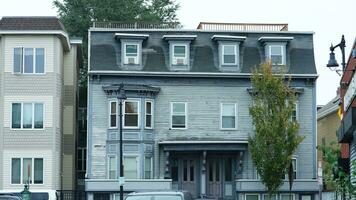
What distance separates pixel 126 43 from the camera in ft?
157

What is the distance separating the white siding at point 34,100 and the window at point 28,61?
1.44 metres

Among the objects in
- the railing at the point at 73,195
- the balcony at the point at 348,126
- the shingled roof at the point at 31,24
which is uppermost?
the shingled roof at the point at 31,24

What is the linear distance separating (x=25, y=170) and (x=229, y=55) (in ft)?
43.7

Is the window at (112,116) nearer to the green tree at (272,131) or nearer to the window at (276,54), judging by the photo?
the green tree at (272,131)

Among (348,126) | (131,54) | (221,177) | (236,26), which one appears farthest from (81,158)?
(348,126)

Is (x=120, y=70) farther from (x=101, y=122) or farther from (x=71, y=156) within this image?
(x=71, y=156)

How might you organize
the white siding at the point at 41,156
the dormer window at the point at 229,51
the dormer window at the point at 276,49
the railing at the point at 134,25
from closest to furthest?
the white siding at the point at 41,156, the dormer window at the point at 229,51, the dormer window at the point at 276,49, the railing at the point at 134,25

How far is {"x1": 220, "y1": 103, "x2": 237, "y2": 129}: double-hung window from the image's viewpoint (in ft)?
158

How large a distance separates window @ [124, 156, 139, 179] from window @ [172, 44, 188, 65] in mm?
6020

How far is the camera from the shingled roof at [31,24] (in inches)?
1813

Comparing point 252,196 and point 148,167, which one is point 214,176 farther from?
point 148,167

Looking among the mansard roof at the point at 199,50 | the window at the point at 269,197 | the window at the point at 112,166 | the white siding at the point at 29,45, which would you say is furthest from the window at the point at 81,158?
the window at the point at 269,197

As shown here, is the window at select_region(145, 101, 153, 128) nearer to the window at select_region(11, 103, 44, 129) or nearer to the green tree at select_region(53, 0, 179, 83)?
the window at select_region(11, 103, 44, 129)

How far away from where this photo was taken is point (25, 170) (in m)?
45.6
